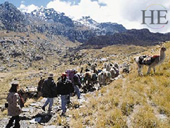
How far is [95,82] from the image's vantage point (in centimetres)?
2047

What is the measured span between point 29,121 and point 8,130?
288 cm

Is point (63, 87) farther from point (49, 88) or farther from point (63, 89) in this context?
point (49, 88)

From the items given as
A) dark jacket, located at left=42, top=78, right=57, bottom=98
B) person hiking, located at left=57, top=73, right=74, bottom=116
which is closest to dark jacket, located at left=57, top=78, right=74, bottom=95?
person hiking, located at left=57, top=73, right=74, bottom=116

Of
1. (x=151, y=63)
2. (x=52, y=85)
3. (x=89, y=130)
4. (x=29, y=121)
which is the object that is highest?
(x=151, y=63)

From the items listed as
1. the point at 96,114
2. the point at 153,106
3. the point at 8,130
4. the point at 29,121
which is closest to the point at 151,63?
the point at 153,106

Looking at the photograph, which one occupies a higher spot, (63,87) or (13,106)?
(63,87)

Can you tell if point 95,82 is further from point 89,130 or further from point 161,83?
point 89,130

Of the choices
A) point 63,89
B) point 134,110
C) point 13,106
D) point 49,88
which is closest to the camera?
point 13,106

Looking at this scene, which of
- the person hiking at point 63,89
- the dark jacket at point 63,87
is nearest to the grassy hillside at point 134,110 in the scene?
the person hiking at point 63,89

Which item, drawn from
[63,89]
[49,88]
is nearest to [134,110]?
[63,89]

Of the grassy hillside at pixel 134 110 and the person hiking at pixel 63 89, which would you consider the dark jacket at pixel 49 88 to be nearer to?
the person hiking at pixel 63 89

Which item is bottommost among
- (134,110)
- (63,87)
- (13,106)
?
(134,110)

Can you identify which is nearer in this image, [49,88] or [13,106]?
[13,106]

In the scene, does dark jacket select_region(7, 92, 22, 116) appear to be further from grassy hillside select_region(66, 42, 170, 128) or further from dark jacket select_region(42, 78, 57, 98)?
grassy hillside select_region(66, 42, 170, 128)
